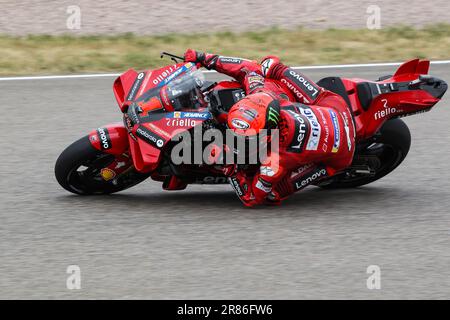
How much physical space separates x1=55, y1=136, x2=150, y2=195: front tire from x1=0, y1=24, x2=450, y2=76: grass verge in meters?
4.57

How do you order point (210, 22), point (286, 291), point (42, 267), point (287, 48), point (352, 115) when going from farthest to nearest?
point (210, 22) < point (287, 48) < point (352, 115) < point (42, 267) < point (286, 291)

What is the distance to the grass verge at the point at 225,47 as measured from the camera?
11625 mm

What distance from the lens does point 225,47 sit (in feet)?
40.0

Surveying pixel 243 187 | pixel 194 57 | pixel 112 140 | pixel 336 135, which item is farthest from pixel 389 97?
pixel 112 140

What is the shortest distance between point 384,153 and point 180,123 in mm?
1635

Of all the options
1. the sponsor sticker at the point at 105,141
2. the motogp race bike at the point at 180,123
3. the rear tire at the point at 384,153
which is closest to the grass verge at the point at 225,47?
the rear tire at the point at 384,153

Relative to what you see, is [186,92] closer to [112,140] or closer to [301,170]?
[112,140]

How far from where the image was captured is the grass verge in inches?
458

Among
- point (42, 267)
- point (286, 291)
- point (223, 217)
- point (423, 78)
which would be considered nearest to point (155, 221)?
point (223, 217)

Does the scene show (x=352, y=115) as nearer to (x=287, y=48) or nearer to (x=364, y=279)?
(x=364, y=279)

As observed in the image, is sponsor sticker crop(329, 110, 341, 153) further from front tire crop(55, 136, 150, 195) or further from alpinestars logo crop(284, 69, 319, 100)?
front tire crop(55, 136, 150, 195)

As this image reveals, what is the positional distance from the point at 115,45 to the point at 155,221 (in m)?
6.14

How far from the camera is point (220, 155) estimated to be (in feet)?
21.3

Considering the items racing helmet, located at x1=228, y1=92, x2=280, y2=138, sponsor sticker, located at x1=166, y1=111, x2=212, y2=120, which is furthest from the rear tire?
sponsor sticker, located at x1=166, y1=111, x2=212, y2=120
